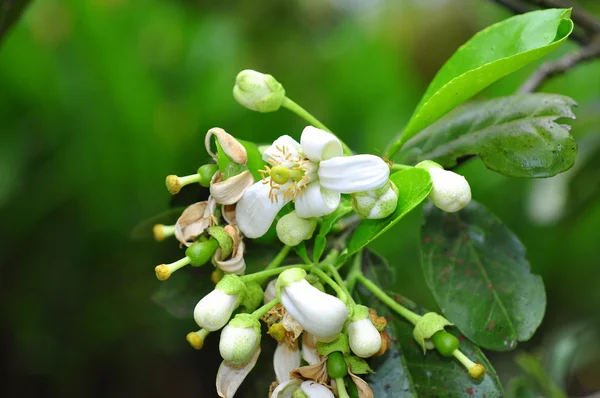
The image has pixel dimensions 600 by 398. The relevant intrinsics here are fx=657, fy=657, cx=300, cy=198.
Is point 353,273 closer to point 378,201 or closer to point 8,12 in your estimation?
point 378,201

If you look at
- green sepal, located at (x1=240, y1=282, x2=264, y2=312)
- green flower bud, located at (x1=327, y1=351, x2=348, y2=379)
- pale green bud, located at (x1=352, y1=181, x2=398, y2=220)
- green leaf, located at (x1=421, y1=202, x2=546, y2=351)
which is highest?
pale green bud, located at (x1=352, y1=181, x2=398, y2=220)

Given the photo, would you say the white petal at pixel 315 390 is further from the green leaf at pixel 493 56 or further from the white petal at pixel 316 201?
the green leaf at pixel 493 56

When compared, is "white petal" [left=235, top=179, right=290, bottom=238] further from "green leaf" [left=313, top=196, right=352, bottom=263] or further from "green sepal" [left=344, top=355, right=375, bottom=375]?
"green sepal" [left=344, top=355, right=375, bottom=375]

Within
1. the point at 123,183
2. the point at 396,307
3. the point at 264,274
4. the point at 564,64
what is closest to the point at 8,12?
the point at 264,274

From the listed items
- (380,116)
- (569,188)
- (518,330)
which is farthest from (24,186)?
(518,330)

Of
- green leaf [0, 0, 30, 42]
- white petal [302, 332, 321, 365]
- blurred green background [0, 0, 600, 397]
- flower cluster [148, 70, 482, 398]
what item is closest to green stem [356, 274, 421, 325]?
flower cluster [148, 70, 482, 398]

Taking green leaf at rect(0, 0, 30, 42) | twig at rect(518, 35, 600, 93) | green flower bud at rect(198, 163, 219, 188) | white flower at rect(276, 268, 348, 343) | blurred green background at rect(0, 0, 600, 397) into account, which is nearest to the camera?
white flower at rect(276, 268, 348, 343)

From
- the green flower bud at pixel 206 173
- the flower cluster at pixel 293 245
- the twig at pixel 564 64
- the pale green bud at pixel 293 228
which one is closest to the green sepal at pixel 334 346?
the flower cluster at pixel 293 245
